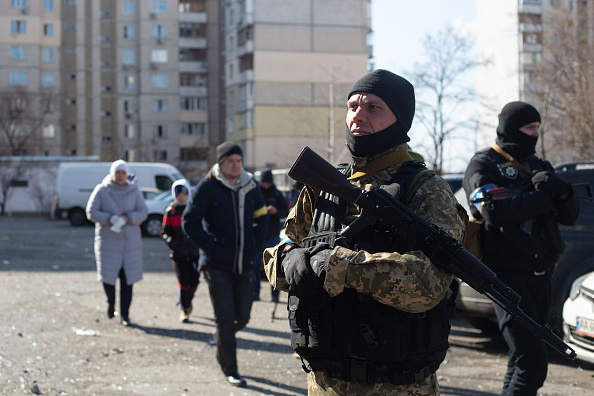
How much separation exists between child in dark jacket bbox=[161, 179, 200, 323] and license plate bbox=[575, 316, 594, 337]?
4.81 metres

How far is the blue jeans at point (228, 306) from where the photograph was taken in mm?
6695

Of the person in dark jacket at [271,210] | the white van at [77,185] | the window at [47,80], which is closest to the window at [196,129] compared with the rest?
the window at [47,80]

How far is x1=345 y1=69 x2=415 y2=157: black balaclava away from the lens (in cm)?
315

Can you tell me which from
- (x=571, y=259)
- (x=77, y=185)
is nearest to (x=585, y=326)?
(x=571, y=259)

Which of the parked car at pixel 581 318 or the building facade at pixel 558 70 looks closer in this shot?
the parked car at pixel 581 318

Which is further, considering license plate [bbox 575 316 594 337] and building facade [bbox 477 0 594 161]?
building facade [bbox 477 0 594 161]

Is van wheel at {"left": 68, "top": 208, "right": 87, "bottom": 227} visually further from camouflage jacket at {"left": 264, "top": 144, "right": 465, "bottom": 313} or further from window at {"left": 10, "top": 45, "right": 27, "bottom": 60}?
window at {"left": 10, "top": 45, "right": 27, "bottom": 60}

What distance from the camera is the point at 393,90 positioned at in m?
3.17

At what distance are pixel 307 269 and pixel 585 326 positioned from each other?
4415 millimetres

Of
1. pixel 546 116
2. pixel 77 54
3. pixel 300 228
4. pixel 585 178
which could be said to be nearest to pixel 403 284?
pixel 300 228

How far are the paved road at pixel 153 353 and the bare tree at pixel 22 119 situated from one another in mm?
55720

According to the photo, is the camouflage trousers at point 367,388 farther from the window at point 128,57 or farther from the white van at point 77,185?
the window at point 128,57

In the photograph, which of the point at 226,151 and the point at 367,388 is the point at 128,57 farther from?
the point at 367,388

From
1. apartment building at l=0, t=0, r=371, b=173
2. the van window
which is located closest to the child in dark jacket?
the van window
